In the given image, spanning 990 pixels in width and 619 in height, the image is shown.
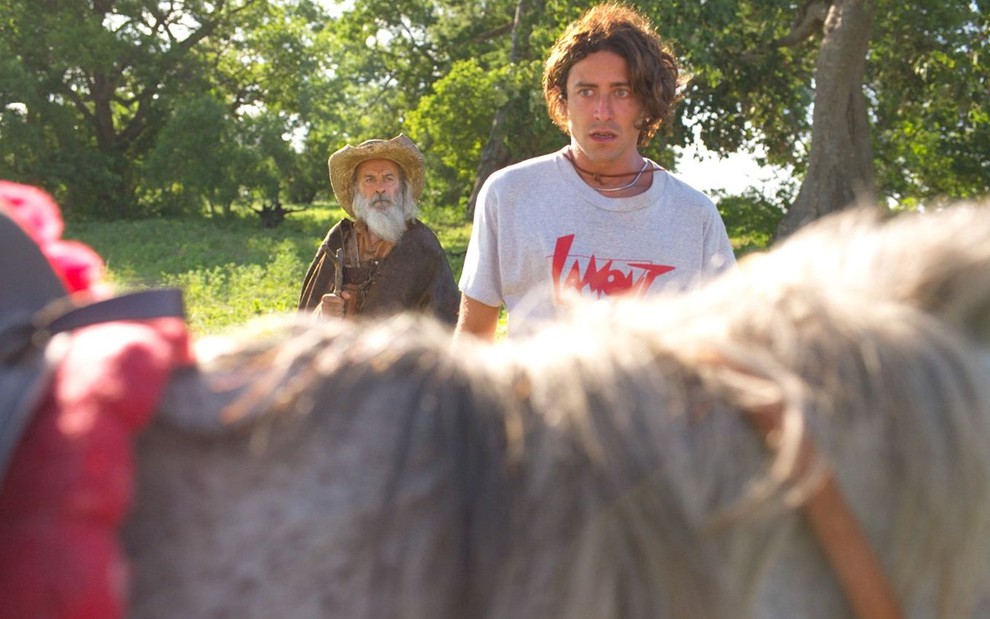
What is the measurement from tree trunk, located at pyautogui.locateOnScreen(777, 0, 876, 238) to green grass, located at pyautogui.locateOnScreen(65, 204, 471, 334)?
5.18m

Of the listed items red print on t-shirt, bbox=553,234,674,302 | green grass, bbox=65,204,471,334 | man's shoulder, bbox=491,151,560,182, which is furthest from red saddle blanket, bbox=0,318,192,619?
green grass, bbox=65,204,471,334

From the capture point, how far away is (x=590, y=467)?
30.9 inches

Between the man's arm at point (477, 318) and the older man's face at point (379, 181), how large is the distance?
268 centimetres

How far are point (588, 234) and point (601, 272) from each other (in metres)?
0.11

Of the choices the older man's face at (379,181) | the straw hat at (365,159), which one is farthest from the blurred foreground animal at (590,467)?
the straw hat at (365,159)

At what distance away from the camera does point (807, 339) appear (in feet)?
2.79

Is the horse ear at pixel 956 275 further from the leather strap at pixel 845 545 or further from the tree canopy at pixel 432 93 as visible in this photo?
the tree canopy at pixel 432 93

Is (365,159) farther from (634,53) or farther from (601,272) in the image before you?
(601,272)

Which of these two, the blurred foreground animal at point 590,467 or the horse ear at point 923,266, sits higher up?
the horse ear at point 923,266

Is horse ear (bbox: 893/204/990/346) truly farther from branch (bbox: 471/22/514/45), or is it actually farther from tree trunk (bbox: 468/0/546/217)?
branch (bbox: 471/22/514/45)

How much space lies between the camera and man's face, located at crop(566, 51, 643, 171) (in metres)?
2.51

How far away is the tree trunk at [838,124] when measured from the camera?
40.5ft

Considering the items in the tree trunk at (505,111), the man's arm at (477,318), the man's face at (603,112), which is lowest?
the man's arm at (477,318)

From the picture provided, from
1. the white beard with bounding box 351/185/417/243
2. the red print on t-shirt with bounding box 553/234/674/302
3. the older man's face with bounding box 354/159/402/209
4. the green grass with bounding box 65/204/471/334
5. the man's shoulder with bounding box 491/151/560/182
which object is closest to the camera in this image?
the red print on t-shirt with bounding box 553/234/674/302
